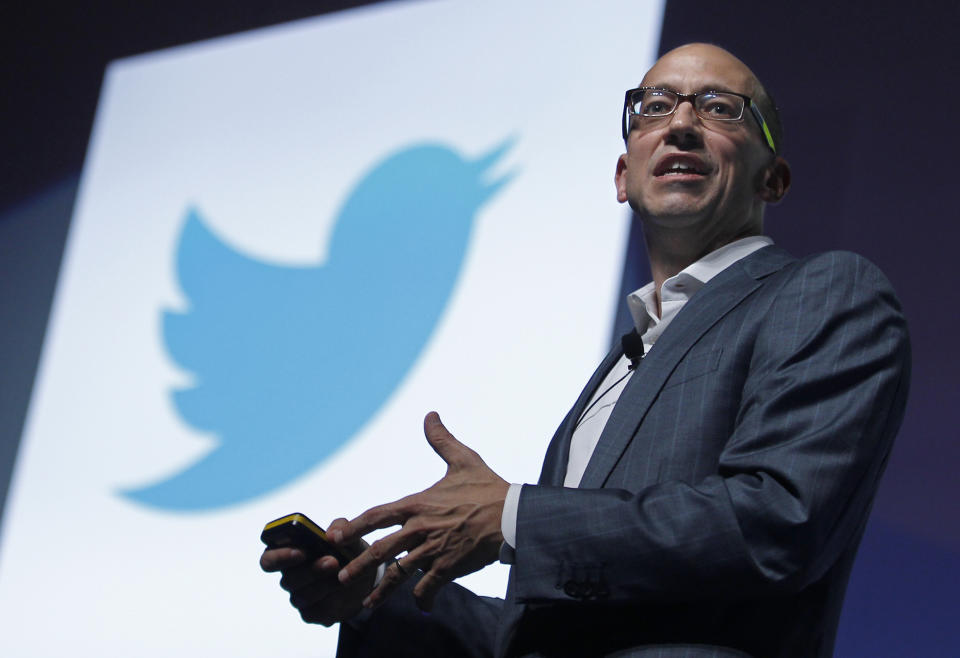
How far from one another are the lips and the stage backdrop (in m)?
0.79

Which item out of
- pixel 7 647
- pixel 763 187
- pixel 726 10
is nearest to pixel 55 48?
pixel 7 647

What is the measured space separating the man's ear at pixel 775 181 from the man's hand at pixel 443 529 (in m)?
0.75

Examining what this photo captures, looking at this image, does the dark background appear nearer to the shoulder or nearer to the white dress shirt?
the white dress shirt

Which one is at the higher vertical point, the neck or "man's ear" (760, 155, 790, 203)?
"man's ear" (760, 155, 790, 203)

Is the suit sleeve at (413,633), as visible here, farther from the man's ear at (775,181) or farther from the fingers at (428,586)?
the man's ear at (775,181)

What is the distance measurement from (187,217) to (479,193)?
976 mm

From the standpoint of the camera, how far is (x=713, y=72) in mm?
1590

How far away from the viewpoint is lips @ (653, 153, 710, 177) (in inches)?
60.4

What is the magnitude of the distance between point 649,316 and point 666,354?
34 centimetres

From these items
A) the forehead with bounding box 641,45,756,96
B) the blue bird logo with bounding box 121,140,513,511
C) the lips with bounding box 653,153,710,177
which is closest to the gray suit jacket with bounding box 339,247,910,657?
the lips with bounding box 653,153,710,177

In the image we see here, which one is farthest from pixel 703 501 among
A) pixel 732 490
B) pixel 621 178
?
pixel 621 178

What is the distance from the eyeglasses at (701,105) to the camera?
1.57 m

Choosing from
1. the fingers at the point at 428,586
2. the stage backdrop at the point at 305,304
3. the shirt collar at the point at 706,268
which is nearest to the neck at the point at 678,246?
the shirt collar at the point at 706,268

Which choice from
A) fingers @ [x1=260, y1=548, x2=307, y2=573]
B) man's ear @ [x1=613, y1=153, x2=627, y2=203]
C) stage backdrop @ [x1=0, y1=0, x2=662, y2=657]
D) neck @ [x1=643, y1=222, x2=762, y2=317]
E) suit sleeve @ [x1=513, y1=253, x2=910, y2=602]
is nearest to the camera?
suit sleeve @ [x1=513, y1=253, x2=910, y2=602]
